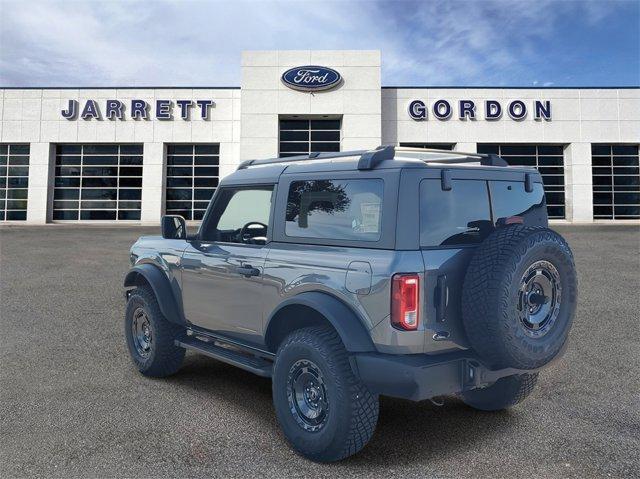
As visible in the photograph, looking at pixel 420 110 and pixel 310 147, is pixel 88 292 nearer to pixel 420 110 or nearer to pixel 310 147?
pixel 310 147

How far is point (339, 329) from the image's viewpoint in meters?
3.11

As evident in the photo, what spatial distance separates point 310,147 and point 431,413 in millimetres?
23024

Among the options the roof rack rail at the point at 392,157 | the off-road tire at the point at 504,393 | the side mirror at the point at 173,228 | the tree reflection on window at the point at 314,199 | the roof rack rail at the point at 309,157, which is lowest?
the off-road tire at the point at 504,393

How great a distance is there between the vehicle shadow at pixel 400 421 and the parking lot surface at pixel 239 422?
1cm

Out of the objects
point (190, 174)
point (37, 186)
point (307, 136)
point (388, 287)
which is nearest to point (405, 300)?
point (388, 287)

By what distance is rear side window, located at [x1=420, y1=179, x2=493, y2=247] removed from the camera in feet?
10.6

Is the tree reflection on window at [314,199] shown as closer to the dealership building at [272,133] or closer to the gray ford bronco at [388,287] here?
the gray ford bronco at [388,287]

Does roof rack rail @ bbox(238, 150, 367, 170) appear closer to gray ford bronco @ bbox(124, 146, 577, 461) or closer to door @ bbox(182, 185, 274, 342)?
gray ford bronco @ bbox(124, 146, 577, 461)

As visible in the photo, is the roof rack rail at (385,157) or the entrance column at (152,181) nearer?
the roof rack rail at (385,157)

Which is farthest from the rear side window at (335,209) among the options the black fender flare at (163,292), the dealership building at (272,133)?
the dealership building at (272,133)

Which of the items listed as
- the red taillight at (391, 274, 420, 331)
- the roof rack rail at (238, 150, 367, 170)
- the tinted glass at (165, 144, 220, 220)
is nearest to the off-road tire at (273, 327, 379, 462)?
the red taillight at (391, 274, 420, 331)

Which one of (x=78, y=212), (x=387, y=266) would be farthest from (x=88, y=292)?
(x=78, y=212)

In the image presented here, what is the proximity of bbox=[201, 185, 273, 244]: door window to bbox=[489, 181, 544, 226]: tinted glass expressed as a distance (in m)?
1.74

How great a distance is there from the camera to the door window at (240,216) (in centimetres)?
419
